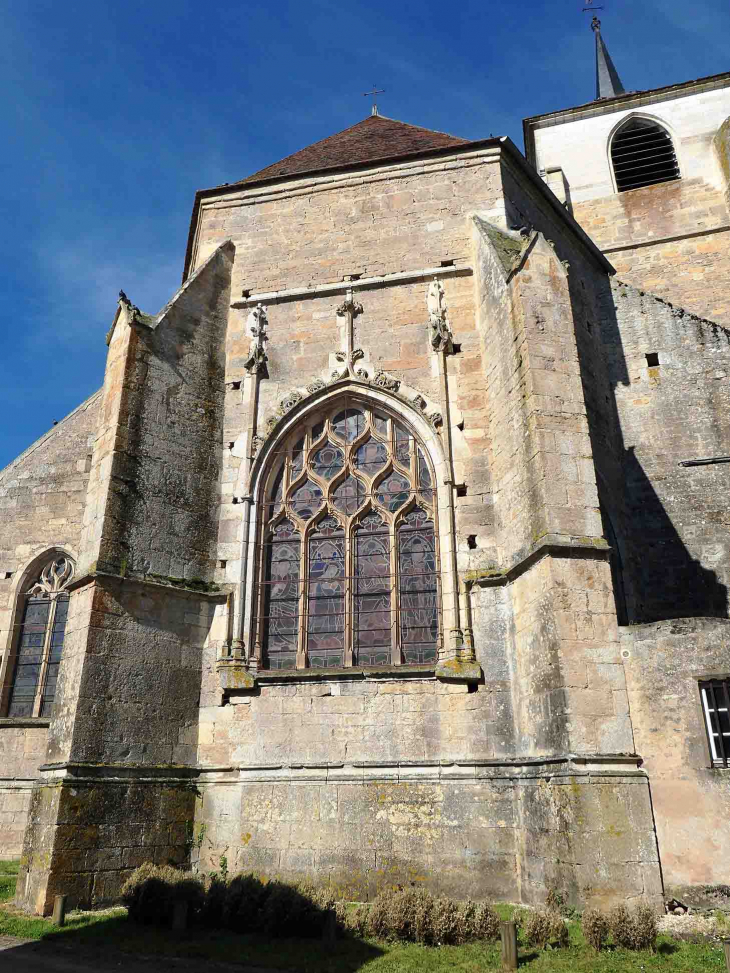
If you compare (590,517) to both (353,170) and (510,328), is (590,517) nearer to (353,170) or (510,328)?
(510,328)

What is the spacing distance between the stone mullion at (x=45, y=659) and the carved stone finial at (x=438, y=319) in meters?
6.32

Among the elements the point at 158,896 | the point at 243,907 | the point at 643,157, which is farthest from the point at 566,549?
the point at 643,157

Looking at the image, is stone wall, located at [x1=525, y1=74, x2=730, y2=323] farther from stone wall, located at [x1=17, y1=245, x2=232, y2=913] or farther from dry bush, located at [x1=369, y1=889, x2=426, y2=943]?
dry bush, located at [x1=369, y1=889, x2=426, y2=943]

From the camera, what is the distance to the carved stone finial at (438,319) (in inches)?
359

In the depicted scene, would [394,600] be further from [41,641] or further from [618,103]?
[618,103]

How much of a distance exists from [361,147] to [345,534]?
21.1 ft

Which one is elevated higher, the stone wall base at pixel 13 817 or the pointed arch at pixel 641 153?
the pointed arch at pixel 641 153

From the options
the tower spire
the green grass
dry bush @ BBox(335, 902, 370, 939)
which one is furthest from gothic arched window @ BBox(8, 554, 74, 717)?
the tower spire

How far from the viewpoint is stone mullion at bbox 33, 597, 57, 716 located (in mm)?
10250

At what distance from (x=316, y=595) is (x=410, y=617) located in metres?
1.09

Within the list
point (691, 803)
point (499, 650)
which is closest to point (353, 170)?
point (499, 650)

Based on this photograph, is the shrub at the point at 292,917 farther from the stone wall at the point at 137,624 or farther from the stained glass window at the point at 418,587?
the stained glass window at the point at 418,587

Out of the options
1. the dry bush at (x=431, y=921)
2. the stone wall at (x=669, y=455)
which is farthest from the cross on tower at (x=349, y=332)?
the dry bush at (x=431, y=921)

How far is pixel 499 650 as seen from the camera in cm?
759
